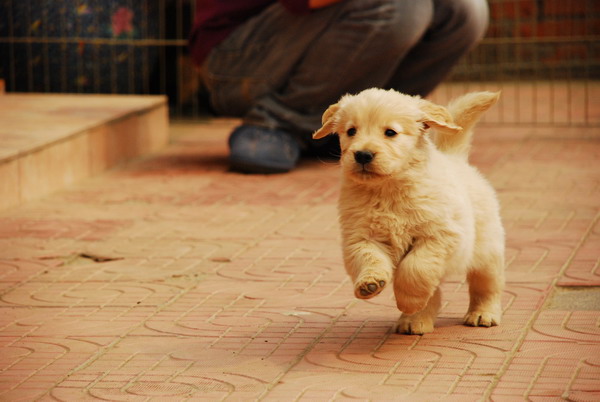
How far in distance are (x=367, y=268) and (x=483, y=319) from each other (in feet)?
2.21

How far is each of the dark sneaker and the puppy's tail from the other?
3.21 metres

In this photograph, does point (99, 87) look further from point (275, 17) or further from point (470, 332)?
point (470, 332)

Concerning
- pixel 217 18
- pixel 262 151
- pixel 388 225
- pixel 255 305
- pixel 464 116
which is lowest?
pixel 255 305

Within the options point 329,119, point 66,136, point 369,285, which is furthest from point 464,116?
point 66,136

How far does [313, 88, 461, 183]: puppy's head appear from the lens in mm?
3680

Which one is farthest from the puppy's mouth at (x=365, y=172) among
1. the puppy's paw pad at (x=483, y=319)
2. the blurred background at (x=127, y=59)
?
the blurred background at (x=127, y=59)

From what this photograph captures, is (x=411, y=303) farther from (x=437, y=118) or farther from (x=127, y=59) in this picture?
(x=127, y=59)

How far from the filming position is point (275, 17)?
7578 millimetres

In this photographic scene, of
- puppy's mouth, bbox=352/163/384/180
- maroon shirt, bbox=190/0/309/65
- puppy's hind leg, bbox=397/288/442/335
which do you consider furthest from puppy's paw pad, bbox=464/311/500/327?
maroon shirt, bbox=190/0/309/65

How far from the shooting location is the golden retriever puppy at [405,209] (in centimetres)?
369

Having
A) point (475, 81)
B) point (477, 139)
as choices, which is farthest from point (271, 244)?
point (475, 81)

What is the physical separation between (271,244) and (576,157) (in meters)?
3.22

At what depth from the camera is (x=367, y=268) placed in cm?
363

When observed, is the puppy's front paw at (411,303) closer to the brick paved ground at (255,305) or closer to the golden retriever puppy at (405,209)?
the golden retriever puppy at (405,209)
